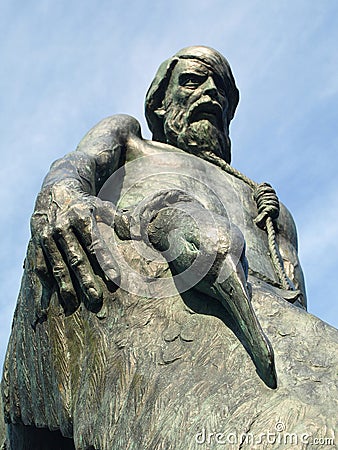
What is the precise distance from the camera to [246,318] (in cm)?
434

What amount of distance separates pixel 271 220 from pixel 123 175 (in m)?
0.91

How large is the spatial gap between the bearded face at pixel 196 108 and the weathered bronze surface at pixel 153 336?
76 cm

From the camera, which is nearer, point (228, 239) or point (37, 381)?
point (228, 239)

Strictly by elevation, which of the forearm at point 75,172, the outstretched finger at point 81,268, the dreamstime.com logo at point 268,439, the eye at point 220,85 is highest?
the eye at point 220,85

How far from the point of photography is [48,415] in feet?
16.2

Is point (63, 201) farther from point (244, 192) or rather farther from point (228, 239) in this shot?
point (244, 192)

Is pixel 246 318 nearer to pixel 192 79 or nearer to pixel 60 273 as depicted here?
pixel 60 273

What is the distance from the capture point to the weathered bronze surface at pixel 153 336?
4.19 meters

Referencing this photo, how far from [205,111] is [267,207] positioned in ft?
2.50

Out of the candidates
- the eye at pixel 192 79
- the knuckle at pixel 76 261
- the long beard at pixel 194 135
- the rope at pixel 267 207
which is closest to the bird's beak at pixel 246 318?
the knuckle at pixel 76 261

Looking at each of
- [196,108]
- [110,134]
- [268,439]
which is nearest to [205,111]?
[196,108]

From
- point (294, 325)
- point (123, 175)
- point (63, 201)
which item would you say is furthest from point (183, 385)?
point (123, 175)

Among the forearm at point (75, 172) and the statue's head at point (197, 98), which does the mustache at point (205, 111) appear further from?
the forearm at point (75, 172)

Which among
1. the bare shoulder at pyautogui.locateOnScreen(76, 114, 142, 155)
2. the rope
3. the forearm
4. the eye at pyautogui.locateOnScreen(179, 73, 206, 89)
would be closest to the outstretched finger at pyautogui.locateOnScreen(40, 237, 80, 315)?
the forearm
